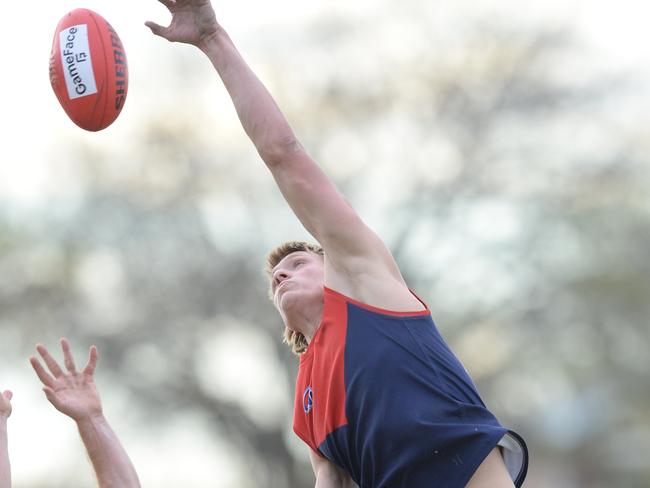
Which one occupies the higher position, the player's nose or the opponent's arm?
the player's nose

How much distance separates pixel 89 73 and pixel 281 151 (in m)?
1.84

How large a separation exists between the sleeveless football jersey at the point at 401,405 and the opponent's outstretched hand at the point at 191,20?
1.33 metres

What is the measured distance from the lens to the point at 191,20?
6566mm

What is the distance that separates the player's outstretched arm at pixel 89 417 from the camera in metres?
7.68

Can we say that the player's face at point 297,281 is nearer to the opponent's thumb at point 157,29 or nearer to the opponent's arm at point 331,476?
the opponent's arm at point 331,476

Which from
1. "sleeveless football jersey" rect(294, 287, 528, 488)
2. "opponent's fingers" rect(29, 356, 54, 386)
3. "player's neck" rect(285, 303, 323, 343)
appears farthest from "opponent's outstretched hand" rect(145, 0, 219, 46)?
"opponent's fingers" rect(29, 356, 54, 386)

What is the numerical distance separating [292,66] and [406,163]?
2.82 m

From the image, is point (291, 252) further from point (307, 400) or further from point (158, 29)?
point (158, 29)

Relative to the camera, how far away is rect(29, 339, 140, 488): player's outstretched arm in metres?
7.68

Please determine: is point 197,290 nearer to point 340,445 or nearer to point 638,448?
point 638,448

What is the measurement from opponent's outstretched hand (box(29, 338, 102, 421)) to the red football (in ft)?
4.23

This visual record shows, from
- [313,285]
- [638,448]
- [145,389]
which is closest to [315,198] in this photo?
[313,285]

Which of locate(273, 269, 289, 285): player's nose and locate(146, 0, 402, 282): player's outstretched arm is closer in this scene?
locate(146, 0, 402, 282): player's outstretched arm

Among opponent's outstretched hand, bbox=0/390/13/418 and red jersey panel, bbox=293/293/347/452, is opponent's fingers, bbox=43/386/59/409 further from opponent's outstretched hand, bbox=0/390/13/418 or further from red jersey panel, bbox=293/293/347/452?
red jersey panel, bbox=293/293/347/452
